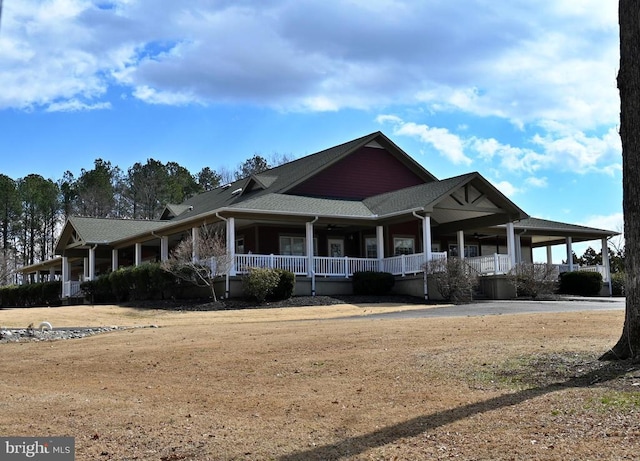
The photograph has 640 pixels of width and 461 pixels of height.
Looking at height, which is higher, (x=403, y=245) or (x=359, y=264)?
(x=403, y=245)

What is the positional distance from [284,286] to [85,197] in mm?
45016

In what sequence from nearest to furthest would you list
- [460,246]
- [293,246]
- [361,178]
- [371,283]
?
[371,283]
[460,246]
[293,246]
[361,178]

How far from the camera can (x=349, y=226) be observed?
32.8m

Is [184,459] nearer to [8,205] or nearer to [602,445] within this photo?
[602,445]

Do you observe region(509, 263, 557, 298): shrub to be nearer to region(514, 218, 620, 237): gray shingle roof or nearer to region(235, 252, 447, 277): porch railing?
region(235, 252, 447, 277): porch railing

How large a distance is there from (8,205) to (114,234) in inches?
1180

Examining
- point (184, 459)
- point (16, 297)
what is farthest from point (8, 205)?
point (184, 459)

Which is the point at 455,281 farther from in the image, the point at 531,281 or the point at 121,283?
the point at 121,283

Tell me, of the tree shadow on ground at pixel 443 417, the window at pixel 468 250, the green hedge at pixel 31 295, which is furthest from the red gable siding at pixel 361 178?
the tree shadow on ground at pixel 443 417

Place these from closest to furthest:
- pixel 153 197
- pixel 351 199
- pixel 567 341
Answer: pixel 567 341
pixel 351 199
pixel 153 197

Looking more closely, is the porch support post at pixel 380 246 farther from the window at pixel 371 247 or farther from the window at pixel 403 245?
the window at pixel 403 245

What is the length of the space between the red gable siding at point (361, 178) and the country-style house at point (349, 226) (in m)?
0.06

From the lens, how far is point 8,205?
64.1 m

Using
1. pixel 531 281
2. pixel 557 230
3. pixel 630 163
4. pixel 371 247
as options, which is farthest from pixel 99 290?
pixel 630 163
